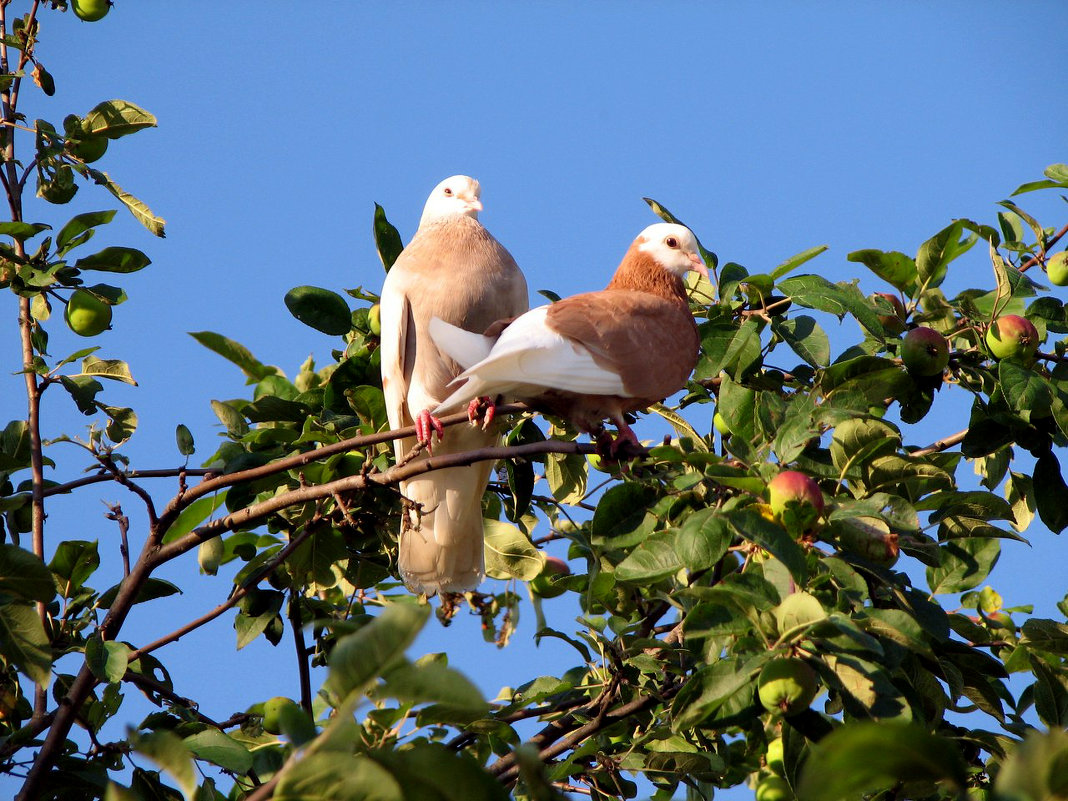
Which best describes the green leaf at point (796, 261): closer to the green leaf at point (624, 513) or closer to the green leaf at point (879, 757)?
the green leaf at point (624, 513)

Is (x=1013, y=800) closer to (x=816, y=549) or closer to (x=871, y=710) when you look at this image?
(x=871, y=710)

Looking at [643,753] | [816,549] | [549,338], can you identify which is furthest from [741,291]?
[643,753]

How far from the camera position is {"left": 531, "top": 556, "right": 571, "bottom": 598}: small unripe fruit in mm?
3924

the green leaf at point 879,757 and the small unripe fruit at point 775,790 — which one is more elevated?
the small unripe fruit at point 775,790

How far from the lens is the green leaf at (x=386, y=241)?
4148 mm

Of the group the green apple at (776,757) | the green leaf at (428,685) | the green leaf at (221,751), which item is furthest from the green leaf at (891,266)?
the green leaf at (428,685)

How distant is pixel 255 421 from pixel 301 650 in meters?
0.78

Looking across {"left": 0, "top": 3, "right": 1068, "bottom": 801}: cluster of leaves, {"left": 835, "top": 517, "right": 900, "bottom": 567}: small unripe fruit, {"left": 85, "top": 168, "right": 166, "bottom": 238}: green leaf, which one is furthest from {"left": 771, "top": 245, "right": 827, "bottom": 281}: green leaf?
{"left": 85, "top": 168, "right": 166, "bottom": 238}: green leaf

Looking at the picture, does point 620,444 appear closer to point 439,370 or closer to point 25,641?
point 439,370

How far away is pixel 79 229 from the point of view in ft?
11.1

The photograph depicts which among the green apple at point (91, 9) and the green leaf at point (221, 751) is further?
the green apple at point (91, 9)

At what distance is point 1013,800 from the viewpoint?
109cm

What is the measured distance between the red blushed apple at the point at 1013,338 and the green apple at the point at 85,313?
276 cm

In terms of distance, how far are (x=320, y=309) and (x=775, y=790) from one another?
2.19m
